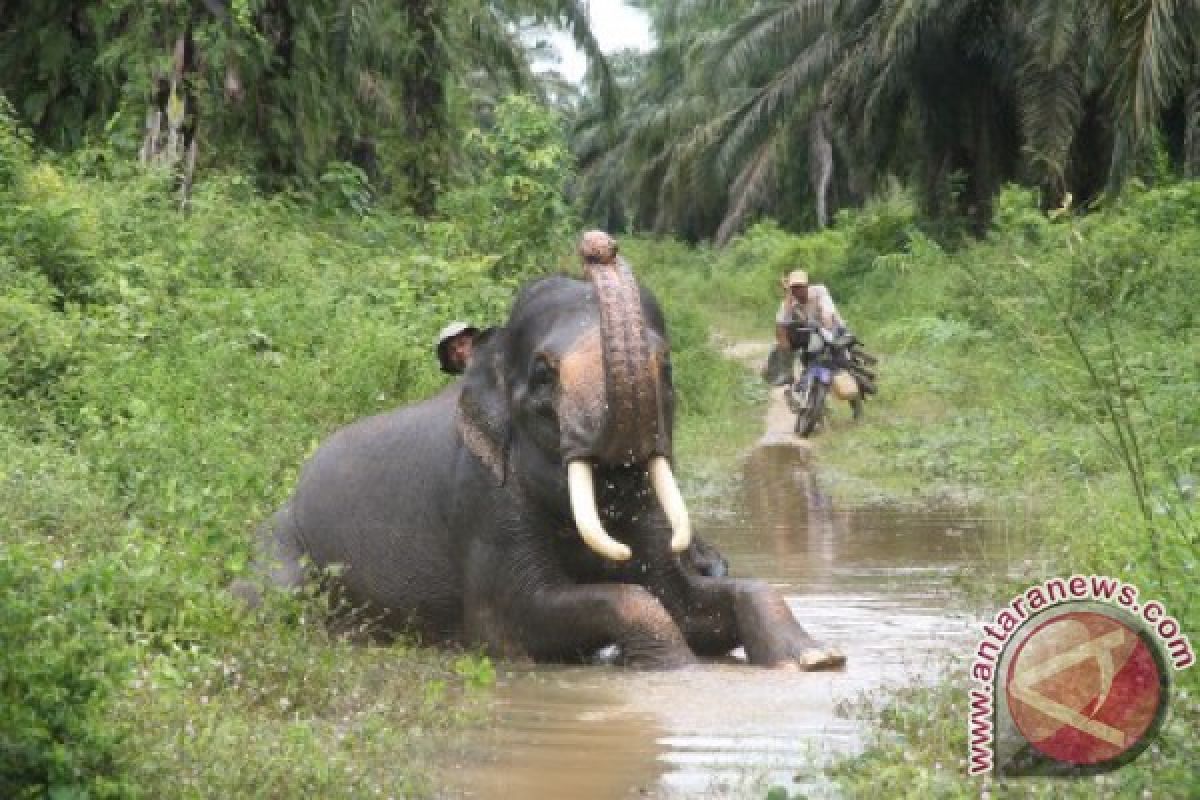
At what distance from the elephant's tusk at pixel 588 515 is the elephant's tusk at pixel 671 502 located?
Answer: 0.19m

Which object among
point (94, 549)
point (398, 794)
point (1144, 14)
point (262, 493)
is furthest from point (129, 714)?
point (1144, 14)

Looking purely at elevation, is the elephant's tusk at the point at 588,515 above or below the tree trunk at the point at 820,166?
below

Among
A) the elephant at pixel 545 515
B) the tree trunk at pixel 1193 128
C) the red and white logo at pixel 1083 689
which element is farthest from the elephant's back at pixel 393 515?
the tree trunk at pixel 1193 128

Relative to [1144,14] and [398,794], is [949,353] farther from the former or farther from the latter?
[398,794]

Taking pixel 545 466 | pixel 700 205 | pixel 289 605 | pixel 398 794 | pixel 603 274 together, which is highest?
pixel 700 205

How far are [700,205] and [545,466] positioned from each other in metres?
48.3

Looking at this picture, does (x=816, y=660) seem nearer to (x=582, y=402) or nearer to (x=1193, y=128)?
(x=582, y=402)

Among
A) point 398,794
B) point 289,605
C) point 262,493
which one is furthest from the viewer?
point 262,493

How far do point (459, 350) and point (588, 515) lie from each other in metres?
1.58

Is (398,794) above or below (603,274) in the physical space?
below

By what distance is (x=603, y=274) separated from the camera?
7.89 metres

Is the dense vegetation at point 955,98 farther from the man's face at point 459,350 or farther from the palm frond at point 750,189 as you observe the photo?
the man's face at point 459,350

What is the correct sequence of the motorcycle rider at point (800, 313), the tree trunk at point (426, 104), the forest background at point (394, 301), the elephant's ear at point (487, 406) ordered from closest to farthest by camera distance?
1. the forest background at point (394, 301)
2. the elephant's ear at point (487, 406)
3. the motorcycle rider at point (800, 313)
4. the tree trunk at point (426, 104)

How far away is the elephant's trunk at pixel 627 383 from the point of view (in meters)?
7.64
